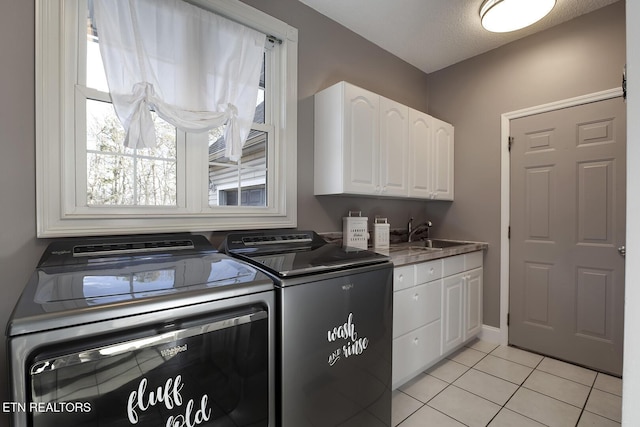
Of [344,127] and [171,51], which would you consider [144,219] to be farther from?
[344,127]

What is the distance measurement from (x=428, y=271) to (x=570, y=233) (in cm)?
131

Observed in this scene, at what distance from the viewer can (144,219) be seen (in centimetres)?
154

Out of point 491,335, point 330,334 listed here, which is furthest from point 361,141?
point 491,335

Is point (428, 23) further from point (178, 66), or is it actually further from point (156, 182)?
point (156, 182)

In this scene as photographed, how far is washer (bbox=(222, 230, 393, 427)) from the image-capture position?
1.18 metres

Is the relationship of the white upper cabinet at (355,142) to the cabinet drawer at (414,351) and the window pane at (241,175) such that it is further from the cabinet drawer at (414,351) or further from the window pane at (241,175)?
the cabinet drawer at (414,351)

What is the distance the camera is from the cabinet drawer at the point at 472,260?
8.53 ft

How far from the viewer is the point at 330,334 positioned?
1.28 m

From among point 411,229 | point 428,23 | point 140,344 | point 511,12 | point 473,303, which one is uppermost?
point 428,23

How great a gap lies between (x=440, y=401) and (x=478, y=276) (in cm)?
129

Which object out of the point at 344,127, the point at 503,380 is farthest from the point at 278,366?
the point at 503,380

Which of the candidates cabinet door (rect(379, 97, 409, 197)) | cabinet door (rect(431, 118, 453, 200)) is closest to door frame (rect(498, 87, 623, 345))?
cabinet door (rect(431, 118, 453, 200))

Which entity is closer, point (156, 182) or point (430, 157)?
point (156, 182)

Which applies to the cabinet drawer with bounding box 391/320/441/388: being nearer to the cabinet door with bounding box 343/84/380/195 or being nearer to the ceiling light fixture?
the cabinet door with bounding box 343/84/380/195
